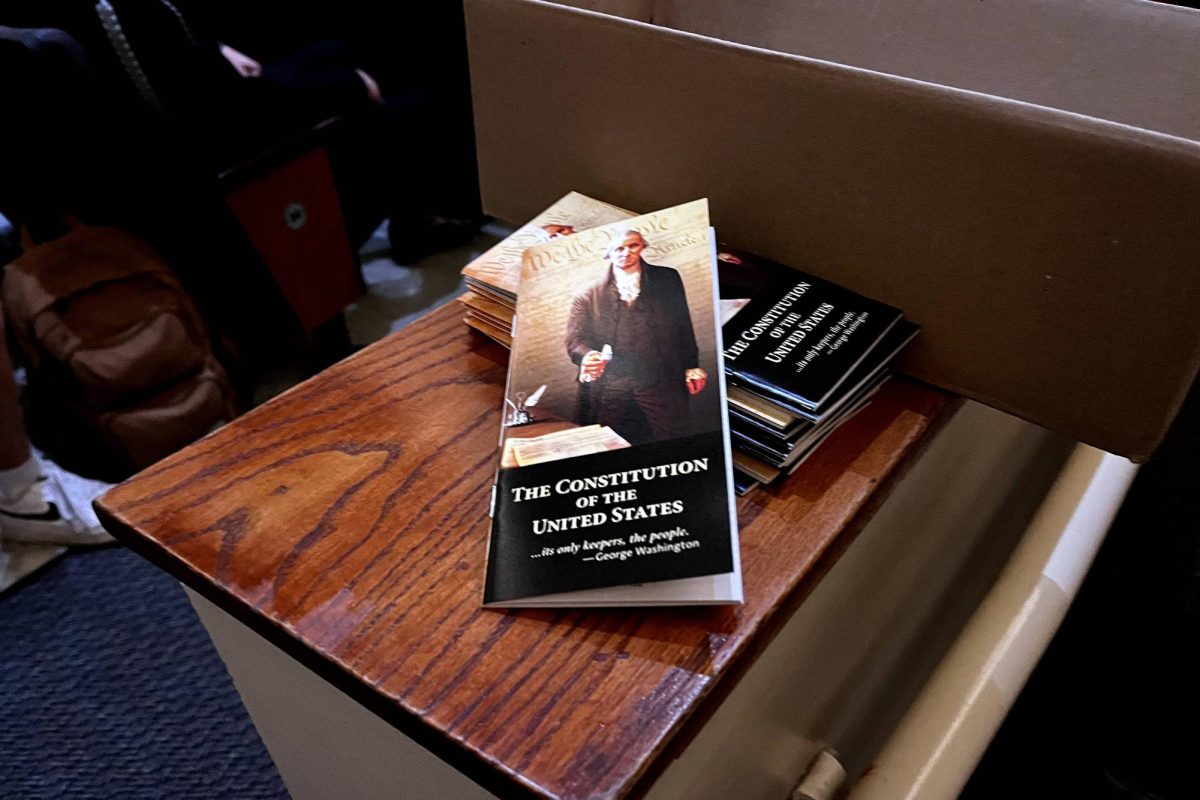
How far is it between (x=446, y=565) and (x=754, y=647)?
0.17 meters

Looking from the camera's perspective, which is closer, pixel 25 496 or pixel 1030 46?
pixel 1030 46

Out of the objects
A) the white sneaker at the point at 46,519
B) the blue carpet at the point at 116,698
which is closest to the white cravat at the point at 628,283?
the blue carpet at the point at 116,698

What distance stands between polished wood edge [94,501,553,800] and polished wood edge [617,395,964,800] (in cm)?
5

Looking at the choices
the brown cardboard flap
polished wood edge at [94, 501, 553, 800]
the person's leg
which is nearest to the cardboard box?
the brown cardboard flap

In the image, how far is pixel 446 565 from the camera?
1.54 feet

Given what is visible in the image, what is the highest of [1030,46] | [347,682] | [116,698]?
[1030,46]

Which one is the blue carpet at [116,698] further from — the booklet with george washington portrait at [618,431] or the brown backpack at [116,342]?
the booklet with george washington portrait at [618,431]

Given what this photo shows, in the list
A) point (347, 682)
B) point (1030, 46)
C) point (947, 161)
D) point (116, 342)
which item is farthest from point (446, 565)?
point (116, 342)

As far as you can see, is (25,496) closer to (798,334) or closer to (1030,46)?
(798,334)

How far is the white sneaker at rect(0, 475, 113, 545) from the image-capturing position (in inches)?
53.3

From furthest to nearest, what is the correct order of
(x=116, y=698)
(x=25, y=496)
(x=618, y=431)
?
1. (x=25, y=496)
2. (x=116, y=698)
3. (x=618, y=431)

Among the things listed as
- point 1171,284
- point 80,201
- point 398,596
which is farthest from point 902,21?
point 80,201

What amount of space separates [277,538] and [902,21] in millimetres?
649

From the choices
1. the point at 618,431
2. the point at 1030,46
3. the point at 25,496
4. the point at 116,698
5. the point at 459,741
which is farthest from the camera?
the point at 25,496
